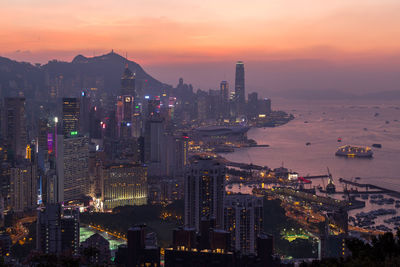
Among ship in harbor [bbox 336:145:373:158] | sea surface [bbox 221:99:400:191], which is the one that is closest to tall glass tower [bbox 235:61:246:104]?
sea surface [bbox 221:99:400:191]

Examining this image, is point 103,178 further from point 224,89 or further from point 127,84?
point 224,89

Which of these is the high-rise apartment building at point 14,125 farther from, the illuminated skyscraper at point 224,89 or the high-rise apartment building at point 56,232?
the illuminated skyscraper at point 224,89

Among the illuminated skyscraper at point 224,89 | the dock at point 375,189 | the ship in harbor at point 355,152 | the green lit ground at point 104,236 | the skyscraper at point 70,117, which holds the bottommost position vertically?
the green lit ground at point 104,236

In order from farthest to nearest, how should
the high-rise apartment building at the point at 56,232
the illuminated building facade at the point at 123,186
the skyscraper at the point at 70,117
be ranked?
the skyscraper at the point at 70,117
the illuminated building facade at the point at 123,186
the high-rise apartment building at the point at 56,232

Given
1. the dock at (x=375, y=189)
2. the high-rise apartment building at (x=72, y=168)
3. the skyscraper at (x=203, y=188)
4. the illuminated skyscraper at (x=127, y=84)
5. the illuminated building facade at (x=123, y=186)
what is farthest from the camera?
the illuminated skyscraper at (x=127, y=84)

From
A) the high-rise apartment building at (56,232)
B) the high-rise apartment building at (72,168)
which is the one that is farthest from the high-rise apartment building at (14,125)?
the high-rise apartment building at (56,232)

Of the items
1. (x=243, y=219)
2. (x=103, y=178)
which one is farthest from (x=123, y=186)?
(x=243, y=219)

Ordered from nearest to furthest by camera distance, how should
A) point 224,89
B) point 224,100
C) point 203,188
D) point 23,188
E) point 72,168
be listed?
point 203,188 → point 23,188 → point 72,168 → point 224,100 → point 224,89
